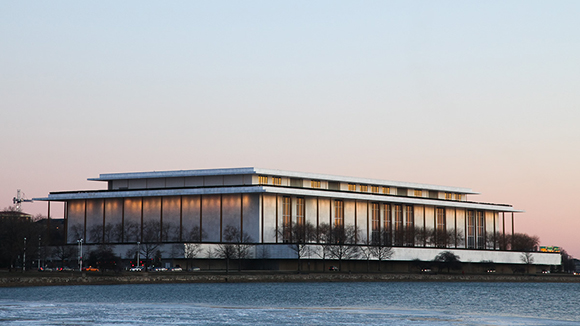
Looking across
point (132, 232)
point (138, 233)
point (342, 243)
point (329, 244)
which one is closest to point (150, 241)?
point (138, 233)

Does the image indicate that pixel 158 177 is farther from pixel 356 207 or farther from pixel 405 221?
pixel 405 221

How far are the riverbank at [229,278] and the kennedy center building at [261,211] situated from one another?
16.7 meters

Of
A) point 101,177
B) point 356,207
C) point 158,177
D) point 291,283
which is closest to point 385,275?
point 291,283

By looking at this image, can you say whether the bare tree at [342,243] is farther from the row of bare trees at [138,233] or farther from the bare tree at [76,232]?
the bare tree at [76,232]

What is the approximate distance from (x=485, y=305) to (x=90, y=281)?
42900 millimetres

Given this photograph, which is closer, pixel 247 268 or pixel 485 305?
pixel 485 305

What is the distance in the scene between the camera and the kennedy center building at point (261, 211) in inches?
5920

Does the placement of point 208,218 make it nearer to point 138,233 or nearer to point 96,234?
point 138,233

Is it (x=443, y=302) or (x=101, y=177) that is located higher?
(x=101, y=177)

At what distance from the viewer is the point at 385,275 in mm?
131375

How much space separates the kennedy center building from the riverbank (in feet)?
54.7

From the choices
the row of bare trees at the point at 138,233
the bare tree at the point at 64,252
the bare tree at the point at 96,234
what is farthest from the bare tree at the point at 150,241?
the bare tree at the point at 64,252

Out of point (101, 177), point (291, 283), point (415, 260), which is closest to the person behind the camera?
point (291, 283)

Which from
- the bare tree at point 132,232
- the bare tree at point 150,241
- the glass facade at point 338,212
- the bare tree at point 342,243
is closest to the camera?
the bare tree at point 150,241
